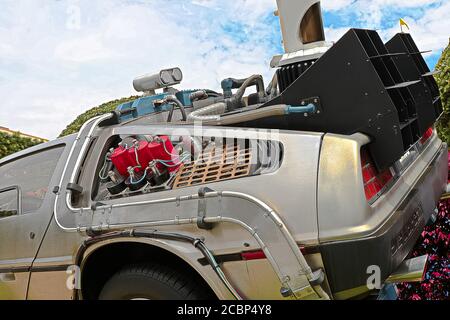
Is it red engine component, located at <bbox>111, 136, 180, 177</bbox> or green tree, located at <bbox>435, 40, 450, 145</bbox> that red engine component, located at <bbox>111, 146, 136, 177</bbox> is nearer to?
red engine component, located at <bbox>111, 136, 180, 177</bbox>

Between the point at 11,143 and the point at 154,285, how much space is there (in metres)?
10.7

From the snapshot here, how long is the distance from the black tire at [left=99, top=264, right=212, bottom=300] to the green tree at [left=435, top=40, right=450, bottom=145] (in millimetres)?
5463

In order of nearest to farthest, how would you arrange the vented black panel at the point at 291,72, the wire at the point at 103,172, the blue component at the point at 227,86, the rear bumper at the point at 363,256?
1. the rear bumper at the point at 363,256
2. the wire at the point at 103,172
3. the vented black panel at the point at 291,72
4. the blue component at the point at 227,86

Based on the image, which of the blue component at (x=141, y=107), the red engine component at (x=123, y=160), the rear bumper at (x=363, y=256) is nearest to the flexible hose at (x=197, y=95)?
the blue component at (x=141, y=107)

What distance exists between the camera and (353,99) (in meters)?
2.68

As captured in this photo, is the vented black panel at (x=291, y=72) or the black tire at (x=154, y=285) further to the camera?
the vented black panel at (x=291, y=72)

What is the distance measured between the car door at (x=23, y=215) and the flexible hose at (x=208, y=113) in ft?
A: 3.53

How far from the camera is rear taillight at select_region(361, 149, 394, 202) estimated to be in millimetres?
2552

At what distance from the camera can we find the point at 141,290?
8.98ft

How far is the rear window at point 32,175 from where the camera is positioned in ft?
11.7

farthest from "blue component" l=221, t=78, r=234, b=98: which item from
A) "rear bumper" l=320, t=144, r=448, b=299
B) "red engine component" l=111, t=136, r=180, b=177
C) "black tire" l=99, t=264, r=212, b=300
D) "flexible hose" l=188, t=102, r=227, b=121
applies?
"rear bumper" l=320, t=144, r=448, b=299

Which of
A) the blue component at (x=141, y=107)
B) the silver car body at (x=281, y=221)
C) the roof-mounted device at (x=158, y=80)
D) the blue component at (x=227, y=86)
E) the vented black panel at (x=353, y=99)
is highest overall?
the roof-mounted device at (x=158, y=80)

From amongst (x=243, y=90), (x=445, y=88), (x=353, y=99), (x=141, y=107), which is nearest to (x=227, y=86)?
(x=243, y=90)

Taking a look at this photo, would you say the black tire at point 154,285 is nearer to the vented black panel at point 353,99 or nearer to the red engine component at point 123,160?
the red engine component at point 123,160
